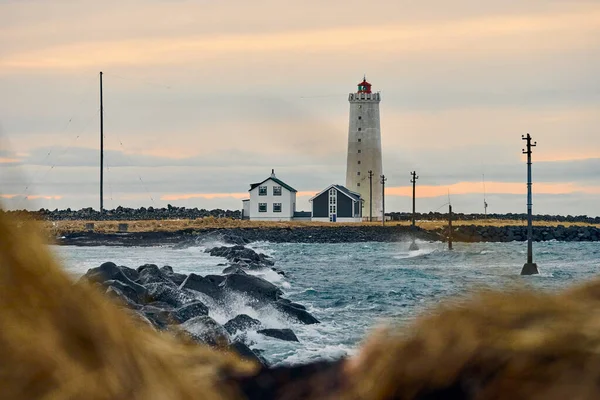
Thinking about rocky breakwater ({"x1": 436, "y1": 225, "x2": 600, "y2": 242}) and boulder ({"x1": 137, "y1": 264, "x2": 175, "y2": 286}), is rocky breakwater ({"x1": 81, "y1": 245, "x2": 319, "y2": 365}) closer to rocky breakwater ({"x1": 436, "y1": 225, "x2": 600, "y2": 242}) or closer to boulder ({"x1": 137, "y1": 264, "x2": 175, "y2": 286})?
boulder ({"x1": 137, "y1": 264, "x2": 175, "y2": 286})

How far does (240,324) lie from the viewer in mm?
15992

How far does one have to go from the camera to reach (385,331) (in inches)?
68.0

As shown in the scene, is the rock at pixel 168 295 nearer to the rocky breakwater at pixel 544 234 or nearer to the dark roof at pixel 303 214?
the rocky breakwater at pixel 544 234

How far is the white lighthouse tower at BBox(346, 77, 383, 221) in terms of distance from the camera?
318 feet

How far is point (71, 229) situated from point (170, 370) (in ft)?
271

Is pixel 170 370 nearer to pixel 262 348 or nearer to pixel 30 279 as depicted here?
pixel 30 279

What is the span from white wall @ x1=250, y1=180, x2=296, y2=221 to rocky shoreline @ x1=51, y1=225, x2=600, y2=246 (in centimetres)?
579

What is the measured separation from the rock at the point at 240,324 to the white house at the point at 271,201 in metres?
74.7

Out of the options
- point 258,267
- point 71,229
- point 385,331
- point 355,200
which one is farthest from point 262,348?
point 355,200

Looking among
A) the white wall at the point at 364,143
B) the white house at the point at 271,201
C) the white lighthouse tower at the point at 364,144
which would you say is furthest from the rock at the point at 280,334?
the white lighthouse tower at the point at 364,144

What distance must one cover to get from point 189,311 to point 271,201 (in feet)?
264

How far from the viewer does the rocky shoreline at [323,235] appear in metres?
72.5

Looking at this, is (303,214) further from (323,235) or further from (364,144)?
(323,235)

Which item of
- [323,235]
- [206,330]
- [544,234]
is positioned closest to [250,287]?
[206,330]
